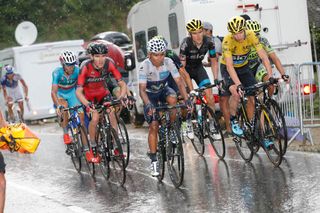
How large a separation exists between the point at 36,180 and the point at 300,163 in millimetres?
4319

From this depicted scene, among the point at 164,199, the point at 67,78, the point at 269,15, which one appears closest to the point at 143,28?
the point at 269,15

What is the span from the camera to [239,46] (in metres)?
12.2

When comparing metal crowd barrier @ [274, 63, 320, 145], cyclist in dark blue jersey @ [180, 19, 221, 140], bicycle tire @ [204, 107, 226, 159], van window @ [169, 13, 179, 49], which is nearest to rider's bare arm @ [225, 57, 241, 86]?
bicycle tire @ [204, 107, 226, 159]

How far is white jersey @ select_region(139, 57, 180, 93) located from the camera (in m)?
11.5

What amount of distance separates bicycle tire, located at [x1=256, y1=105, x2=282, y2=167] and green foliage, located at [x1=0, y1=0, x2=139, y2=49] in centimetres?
3761

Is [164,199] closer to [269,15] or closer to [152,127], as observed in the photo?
[152,127]

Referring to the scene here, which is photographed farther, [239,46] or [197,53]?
[197,53]

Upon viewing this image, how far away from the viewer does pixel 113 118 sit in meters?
12.7

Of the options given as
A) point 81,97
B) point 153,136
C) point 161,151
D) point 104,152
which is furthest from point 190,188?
point 81,97

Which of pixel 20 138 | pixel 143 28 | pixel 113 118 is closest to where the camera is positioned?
pixel 20 138

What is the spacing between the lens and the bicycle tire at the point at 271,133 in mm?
11367

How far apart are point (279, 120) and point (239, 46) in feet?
4.56

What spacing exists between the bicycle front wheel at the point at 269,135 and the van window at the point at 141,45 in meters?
9.84

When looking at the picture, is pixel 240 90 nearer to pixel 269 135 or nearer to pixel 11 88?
pixel 269 135
